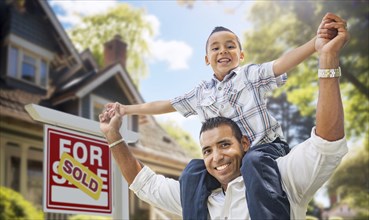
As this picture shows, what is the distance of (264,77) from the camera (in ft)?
7.03

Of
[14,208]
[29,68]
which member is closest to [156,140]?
[29,68]

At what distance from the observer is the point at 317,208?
2533 cm

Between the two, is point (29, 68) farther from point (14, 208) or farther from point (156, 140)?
point (14, 208)

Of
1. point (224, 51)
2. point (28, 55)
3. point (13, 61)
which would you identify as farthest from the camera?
point (28, 55)

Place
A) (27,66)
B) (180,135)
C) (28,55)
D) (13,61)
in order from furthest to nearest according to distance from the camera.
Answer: (180,135) → (28,55) → (27,66) → (13,61)

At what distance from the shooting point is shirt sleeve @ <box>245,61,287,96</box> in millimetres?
2121

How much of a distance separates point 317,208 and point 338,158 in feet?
82.2

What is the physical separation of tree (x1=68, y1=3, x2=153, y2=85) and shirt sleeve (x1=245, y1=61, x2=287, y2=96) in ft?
66.0

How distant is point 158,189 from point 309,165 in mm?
750

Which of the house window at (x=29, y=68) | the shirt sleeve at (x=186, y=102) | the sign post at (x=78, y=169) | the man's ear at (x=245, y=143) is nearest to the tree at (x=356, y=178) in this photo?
the house window at (x=29, y=68)

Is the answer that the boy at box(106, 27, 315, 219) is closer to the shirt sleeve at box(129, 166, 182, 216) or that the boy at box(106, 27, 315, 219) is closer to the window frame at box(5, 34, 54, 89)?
the shirt sleeve at box(129, 166, 182, 216)

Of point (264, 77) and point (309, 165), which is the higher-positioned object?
point (264, 77)

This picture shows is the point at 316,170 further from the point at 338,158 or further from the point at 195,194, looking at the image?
the point at 195,194

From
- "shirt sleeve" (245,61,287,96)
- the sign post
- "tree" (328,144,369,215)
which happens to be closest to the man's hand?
"shirt sleeve" (245,61,287,96)
